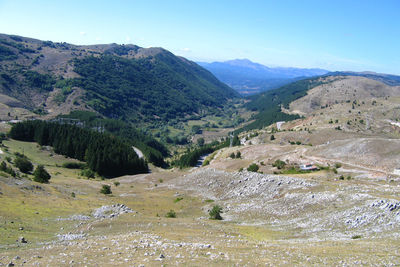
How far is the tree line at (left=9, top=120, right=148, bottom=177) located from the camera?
122562 mm

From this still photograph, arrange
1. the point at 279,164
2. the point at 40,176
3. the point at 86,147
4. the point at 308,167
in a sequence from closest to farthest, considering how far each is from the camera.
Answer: the point at 40,176 → the point at 308,167 → the point at 279,164 → the point at 86,147

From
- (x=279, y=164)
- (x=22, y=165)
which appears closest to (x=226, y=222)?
(x=279, y=164)

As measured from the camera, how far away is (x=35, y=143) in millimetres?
148125

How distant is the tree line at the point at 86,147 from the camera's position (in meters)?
123

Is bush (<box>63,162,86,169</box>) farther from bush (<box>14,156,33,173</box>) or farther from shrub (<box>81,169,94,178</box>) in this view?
bush (<box>14,156,33,173</box>)

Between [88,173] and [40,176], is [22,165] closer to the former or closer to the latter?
[40,176]

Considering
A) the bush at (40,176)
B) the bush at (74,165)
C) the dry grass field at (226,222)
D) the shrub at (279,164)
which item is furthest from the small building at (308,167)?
the bush at (74,165)

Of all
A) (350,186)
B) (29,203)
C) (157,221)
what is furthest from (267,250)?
(29,203)

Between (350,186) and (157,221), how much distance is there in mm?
33323

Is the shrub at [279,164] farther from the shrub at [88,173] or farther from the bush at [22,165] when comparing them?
the bush at [22,165]

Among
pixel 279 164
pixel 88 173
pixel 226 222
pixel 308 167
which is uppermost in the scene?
pixel 308 167

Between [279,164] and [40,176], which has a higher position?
[279,164]

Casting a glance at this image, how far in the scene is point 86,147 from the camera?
441ft

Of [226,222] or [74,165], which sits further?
[74,165]
